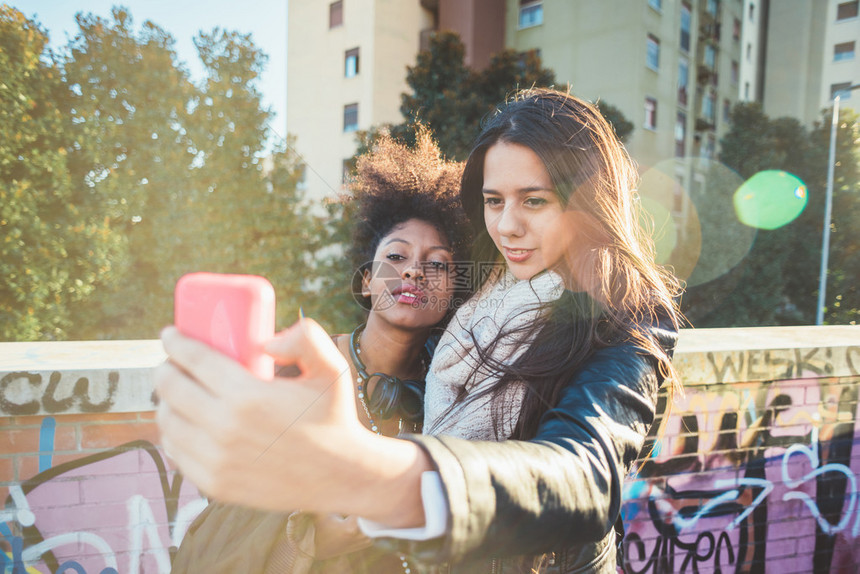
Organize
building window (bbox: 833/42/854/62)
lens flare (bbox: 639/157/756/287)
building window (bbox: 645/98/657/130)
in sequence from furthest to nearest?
building window (bbox: 833/42/854/62) < building window (bbox: 645/98/657/130) < lens flare (bbox: 639/157/756/287)

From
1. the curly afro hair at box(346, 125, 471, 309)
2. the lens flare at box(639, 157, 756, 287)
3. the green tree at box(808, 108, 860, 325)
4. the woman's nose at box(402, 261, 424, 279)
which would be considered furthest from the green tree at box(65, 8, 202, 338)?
the green tree at box(808, 108, 860, 325)

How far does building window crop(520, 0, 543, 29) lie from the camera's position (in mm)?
20142

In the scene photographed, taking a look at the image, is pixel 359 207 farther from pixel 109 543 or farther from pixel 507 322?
pixel 109 543

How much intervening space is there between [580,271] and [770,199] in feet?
69.9

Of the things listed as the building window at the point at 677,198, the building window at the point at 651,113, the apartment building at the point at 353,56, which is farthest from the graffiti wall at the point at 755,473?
the building window at the point at 677,198

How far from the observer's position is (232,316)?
610 mm

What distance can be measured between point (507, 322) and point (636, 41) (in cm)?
2073

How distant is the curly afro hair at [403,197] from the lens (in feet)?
7.80

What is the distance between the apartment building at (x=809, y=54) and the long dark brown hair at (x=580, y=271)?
37.1m

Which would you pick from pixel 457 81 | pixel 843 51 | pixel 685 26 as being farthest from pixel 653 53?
pixel 843 51

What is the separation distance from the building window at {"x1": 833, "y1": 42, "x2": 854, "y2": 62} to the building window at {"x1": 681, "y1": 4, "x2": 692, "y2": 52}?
49.8 feet

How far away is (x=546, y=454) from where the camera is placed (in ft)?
2.74

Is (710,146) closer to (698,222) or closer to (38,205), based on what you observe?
(698,222)

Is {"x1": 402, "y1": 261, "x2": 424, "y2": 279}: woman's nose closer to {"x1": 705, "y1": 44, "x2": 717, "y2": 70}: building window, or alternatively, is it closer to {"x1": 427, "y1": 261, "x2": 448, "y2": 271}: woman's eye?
{"x1": 427, "y1": 261, "x2": 448, "y2": 271}: woman's eye
